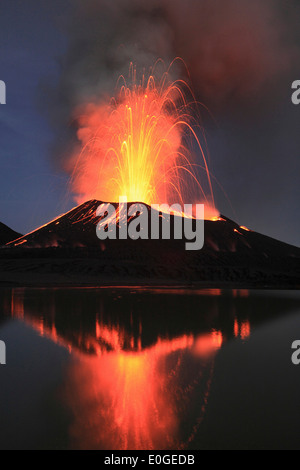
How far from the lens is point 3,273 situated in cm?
6856

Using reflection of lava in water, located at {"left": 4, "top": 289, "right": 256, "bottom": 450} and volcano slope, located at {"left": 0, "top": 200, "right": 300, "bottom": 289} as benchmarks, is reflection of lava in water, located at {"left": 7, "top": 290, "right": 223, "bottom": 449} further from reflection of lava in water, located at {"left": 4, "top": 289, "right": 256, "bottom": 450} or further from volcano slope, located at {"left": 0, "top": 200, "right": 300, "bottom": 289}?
volcano slope, located at {"left": 0, "top": 200, "right": 300, "bottom": 289}

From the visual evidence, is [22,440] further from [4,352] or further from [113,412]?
[4,352]

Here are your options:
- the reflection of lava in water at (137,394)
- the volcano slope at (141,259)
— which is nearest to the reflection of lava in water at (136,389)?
the reflection of lava in water at (137,394)

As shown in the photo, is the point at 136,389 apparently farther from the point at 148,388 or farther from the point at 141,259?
the point at 141,259

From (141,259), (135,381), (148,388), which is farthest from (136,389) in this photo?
(141,259)

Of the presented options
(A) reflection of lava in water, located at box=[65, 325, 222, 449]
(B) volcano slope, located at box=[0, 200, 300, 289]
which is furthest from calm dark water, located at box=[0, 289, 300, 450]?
(B) volcano slope, located at box=[0, 200, 300, 289]

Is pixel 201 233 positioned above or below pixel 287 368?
above

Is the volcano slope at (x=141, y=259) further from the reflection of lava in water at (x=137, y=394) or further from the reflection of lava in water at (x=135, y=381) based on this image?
the reflection of lava in water at (x=137, y=394)

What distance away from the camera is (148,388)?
28.0 feet

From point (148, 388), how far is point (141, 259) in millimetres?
81294

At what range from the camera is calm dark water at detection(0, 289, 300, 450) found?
6.05 meters


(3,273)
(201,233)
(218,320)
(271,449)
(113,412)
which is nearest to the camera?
(271,449)
